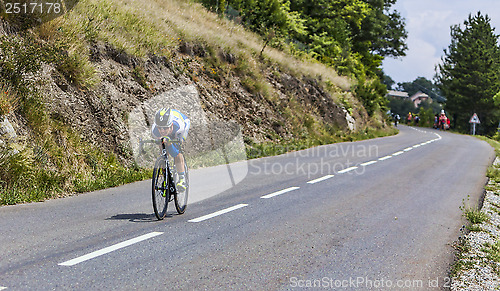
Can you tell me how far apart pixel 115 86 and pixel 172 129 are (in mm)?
6310

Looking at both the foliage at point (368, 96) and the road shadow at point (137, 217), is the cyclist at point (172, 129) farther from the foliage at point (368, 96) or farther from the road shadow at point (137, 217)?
the foliage at point (368, 96)

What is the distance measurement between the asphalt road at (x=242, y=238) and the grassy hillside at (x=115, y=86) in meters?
1.04

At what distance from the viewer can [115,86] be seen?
12594 millimetres

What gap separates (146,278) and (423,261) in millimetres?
3118

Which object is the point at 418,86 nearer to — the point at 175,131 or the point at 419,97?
the point at 419,97

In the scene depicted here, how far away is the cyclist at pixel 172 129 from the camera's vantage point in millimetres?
6824

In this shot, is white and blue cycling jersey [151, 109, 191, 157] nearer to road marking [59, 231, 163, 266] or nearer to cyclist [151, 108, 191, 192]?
cyclist [151, 108, 191, 192]

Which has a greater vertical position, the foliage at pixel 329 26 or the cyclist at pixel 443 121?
the foliage at pixel 329 26

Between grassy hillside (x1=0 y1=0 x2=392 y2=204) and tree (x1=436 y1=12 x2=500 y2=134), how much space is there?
150ft

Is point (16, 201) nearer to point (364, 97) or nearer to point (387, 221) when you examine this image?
point (387, 221)

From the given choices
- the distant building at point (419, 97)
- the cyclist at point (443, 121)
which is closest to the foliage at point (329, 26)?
the cyclist at point (443, 121)

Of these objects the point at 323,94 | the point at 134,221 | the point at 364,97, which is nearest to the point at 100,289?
the point at 134,221

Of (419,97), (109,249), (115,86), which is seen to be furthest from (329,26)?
(419,97)

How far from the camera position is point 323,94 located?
28516mm
